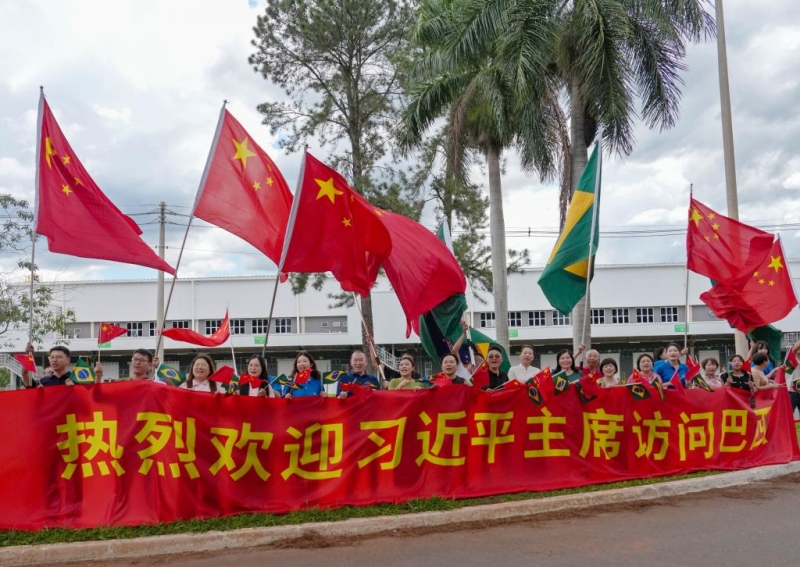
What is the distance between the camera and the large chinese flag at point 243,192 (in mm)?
8961

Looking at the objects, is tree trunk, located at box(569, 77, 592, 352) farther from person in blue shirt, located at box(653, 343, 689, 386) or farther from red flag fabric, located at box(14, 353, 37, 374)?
red flag fabric, located at box(14, 353, 37, 374)

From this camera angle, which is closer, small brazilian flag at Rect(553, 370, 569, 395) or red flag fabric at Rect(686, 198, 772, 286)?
small brazilian flag at Rect(553, 370, 569, 395)

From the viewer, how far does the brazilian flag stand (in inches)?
431

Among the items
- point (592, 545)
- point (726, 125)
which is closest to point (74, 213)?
point (592, 545)

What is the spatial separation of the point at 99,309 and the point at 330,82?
3200cm

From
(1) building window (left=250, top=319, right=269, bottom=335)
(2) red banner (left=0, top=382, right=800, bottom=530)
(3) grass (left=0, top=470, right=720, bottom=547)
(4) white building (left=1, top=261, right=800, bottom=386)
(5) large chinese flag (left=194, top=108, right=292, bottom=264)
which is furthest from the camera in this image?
(1) building window (left=250, top=319, right=269, bottom=335)

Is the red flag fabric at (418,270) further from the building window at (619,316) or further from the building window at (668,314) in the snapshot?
the building window at (668,314)

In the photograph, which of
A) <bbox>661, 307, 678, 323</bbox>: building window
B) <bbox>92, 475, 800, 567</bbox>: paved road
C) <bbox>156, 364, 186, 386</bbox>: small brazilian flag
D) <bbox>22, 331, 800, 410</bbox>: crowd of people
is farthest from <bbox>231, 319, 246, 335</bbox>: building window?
<bbox>92, 475, 800, 567</bbox>: paved road

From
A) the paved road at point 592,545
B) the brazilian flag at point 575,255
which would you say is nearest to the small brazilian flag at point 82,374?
the paved road at point 592,545

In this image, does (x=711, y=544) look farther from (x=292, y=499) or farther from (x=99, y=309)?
(x=99, y=309)

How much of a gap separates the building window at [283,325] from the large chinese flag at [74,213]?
1607 inches

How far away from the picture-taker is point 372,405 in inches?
305

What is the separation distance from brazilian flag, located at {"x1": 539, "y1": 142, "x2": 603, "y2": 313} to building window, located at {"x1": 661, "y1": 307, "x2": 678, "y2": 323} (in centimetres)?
4019

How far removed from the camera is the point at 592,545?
6.34 meters
